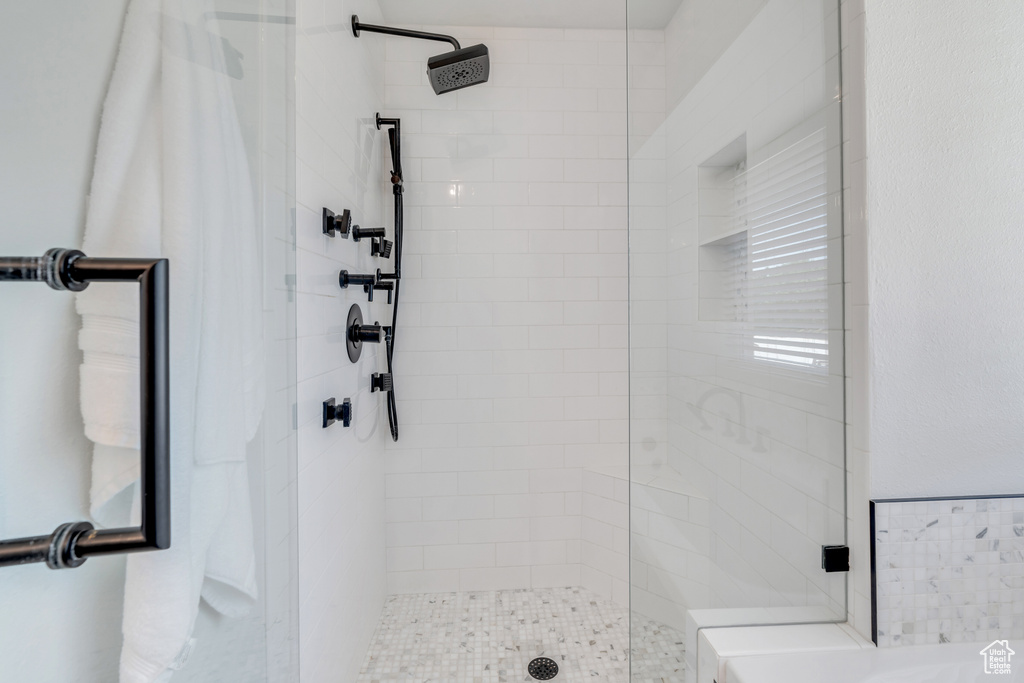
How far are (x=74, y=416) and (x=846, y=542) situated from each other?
1.31 meters

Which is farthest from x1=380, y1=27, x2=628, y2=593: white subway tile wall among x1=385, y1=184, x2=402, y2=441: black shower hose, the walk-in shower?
x1=385, y1=184, x2=402, y2=441: black shower hose

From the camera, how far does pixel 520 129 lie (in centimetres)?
206

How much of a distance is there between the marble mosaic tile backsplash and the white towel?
117 centimetres

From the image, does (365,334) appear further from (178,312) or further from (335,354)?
(178,312)

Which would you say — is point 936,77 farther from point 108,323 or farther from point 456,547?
point 456,547

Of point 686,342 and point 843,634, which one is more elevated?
point 686,342

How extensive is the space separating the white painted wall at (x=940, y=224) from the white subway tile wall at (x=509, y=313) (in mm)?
1221

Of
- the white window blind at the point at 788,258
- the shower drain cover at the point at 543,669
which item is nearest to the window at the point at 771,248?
the white window blind at the point at 788,258

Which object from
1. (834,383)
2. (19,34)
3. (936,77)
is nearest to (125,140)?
(19,34)

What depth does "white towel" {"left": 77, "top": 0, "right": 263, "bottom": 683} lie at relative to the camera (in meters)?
0.35

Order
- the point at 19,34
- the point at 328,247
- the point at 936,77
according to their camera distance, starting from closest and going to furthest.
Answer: the point at 19,34, the point at 936,77, the point at 328,247

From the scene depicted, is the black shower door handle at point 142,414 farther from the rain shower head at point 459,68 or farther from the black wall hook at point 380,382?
the rain shower head at point 459,68

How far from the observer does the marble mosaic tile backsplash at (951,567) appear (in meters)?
0.91

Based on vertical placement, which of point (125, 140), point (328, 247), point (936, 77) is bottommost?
point (125, 140)
